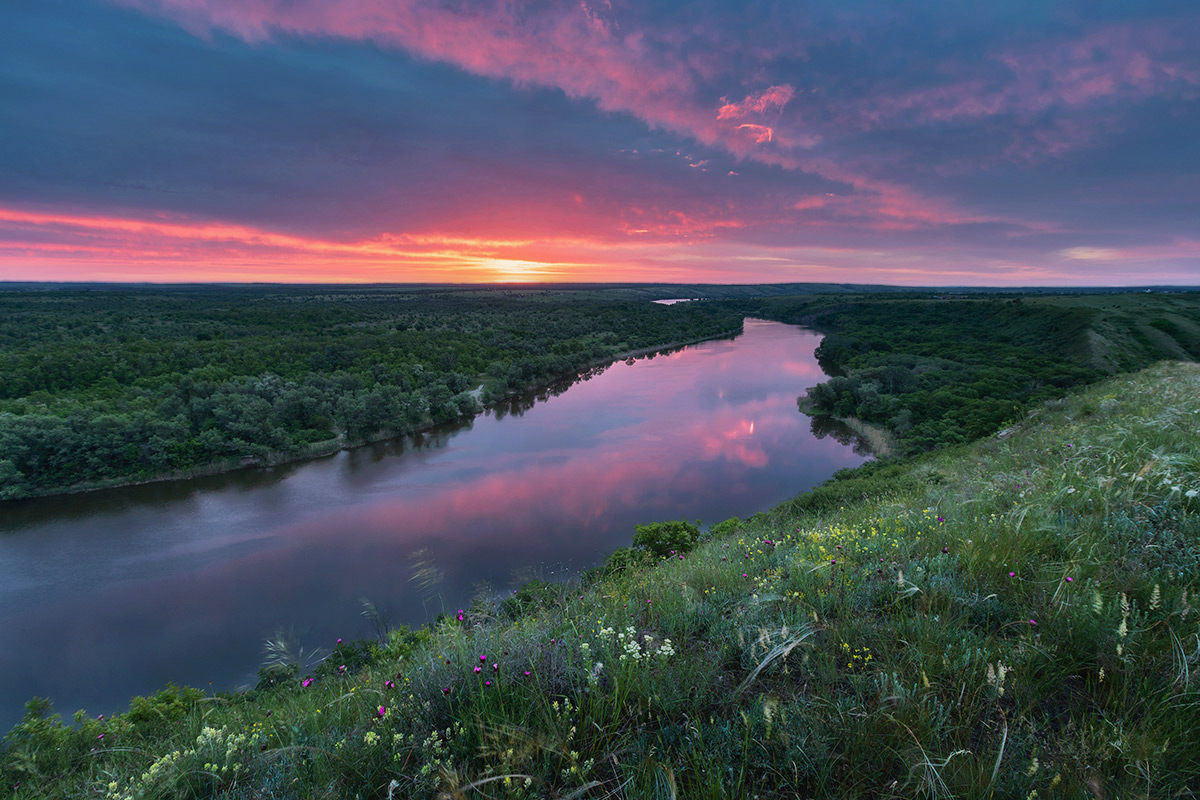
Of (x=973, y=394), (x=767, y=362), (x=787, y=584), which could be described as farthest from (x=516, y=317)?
(x=787, y=584)

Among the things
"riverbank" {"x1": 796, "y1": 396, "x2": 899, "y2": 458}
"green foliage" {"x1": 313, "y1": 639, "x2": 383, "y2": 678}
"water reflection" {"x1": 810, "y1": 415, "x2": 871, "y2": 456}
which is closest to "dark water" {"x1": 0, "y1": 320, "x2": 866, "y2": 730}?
"water reflection" {"x1": 810, "y1": 415, "x2": 871, "y2": 456}

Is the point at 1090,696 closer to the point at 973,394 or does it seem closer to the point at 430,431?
the point at 430,431

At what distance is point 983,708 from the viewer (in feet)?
7.53

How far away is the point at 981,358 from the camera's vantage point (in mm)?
49531

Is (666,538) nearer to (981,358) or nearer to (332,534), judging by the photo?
(332,534)

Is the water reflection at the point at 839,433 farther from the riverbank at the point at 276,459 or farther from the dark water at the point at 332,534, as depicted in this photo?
the riverbank at the point at 276,459

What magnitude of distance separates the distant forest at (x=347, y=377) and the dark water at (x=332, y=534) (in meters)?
2.24

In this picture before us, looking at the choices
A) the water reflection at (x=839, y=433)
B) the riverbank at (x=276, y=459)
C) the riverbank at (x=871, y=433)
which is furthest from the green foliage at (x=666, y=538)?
the riverbank at (x=276, y=459)

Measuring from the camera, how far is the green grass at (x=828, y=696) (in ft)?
6.74

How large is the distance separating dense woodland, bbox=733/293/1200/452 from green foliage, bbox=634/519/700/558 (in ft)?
62.5

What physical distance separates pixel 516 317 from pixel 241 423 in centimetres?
7024

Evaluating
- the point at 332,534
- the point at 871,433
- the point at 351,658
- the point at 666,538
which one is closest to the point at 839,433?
the point at 871,433

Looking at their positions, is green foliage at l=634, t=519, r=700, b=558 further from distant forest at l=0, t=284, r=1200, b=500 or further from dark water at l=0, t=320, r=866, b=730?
distant forest at l=0, t=284, r=1200, b=500

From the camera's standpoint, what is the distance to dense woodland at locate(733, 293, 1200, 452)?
107 feet
